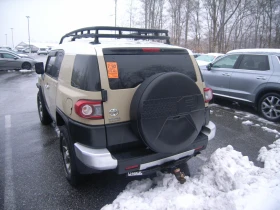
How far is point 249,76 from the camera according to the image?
601 cm

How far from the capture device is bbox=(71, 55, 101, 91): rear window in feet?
7.61

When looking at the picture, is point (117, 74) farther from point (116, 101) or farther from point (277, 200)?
point (277, 200)

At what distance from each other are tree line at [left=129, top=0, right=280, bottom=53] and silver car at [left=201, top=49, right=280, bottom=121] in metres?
23.3

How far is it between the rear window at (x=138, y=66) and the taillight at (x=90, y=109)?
0.83 ft

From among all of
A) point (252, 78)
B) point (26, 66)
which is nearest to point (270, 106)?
point (252, 78)

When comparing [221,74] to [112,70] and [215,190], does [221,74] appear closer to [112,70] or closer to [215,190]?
[215,190]

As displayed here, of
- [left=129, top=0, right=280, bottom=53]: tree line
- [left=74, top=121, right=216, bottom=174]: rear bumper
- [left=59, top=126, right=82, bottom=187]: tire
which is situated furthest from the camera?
[left=129, top=0, right=280, bottom=53]: tree line

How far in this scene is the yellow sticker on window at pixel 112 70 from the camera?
2357 mm

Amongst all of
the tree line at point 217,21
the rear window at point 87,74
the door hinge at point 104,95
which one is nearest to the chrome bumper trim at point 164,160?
the door hinge at point 104,95

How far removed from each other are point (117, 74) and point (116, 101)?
11.6 inches

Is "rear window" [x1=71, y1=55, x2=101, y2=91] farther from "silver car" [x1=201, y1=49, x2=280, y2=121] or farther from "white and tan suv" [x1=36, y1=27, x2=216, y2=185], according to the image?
"silver car" [x1=201, y1=49, x2=280, y2=121]

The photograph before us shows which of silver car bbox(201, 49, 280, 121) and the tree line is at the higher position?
the tree line

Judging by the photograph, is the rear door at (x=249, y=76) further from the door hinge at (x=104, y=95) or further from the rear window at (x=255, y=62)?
the door hinge at (x=104, y=95)

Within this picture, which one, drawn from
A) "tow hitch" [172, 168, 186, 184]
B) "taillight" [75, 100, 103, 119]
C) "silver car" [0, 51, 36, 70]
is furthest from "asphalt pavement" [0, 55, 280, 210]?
"silver car" [0, 51, 36, 70]
